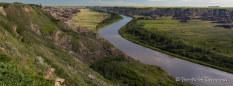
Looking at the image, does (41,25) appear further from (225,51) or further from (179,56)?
(225,51)

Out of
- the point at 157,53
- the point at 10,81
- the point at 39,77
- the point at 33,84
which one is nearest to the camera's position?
the point at 10,81

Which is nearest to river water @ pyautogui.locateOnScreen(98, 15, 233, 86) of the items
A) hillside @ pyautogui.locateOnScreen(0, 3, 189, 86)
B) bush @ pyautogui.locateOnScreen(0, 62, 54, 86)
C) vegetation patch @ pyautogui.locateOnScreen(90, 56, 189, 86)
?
vegetation patch @ pyautogui.locateOnScreen(90, 56, 189, 86)

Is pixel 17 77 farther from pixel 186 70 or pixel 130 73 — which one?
pixel 186 70

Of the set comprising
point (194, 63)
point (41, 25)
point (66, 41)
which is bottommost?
point (194, 63)

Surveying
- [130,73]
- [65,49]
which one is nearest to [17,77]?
[130,73]

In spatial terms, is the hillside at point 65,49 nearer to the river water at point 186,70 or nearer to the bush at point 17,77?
the bush at point 17,77

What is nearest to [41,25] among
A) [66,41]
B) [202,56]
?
[66,41]

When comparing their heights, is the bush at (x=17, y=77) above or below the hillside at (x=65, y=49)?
above

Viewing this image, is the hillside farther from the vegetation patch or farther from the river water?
the river water

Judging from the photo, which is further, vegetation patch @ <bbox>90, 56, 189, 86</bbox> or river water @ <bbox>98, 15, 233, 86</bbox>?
river water @ <bbox>98, 15, 233, 86</bbox>

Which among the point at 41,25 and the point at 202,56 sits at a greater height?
the point at 41,25

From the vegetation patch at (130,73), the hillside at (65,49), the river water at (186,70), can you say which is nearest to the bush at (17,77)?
the hillside at (65,49)
